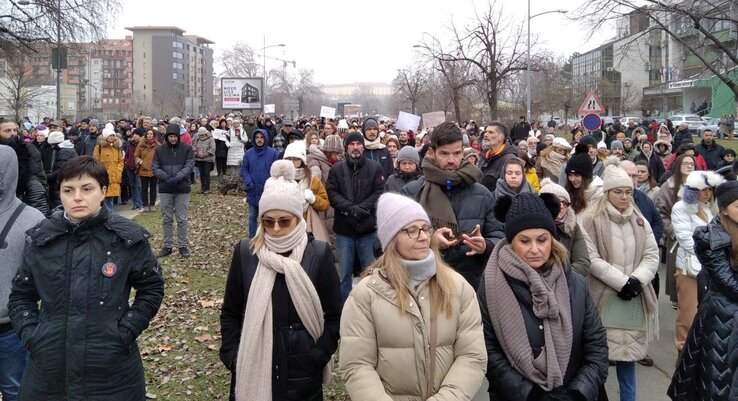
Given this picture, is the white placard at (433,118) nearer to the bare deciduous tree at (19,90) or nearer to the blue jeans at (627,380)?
the blue jeans at (627,380)

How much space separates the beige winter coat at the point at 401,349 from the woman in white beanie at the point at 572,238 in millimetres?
1896

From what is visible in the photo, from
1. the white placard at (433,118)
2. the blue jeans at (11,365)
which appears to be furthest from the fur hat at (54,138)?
the white placard at (433,118)

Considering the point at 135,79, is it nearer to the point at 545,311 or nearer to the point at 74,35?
the point at 74,35

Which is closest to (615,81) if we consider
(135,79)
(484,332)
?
(484,332)

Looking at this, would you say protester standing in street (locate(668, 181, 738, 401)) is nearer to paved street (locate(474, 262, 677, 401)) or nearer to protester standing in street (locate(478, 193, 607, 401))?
protester standing in street (locate(478, 193, 607, 401))

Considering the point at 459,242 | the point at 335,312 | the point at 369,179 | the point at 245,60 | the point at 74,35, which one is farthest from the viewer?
the point at 245,60

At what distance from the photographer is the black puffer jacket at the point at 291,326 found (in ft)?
13.2

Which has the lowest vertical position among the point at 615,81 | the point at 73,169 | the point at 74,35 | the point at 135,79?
the point at 73,169

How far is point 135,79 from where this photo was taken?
14800cm

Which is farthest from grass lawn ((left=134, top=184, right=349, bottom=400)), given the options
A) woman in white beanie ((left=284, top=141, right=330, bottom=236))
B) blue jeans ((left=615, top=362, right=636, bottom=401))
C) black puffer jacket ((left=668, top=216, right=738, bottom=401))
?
black puffer jacket ((left=668, top=216, right=738, bottom=401))

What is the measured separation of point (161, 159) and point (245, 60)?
209 ft

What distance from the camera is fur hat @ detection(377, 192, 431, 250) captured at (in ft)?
11.7

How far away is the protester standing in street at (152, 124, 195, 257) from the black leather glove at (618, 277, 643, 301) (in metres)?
7.46

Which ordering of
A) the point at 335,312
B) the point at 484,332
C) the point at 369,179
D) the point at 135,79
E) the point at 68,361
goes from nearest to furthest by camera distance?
1. the point at 68,361
2. the point at 484,332
3. the point at 335,312
4. the point at 369,179
5. the point at 135,79
